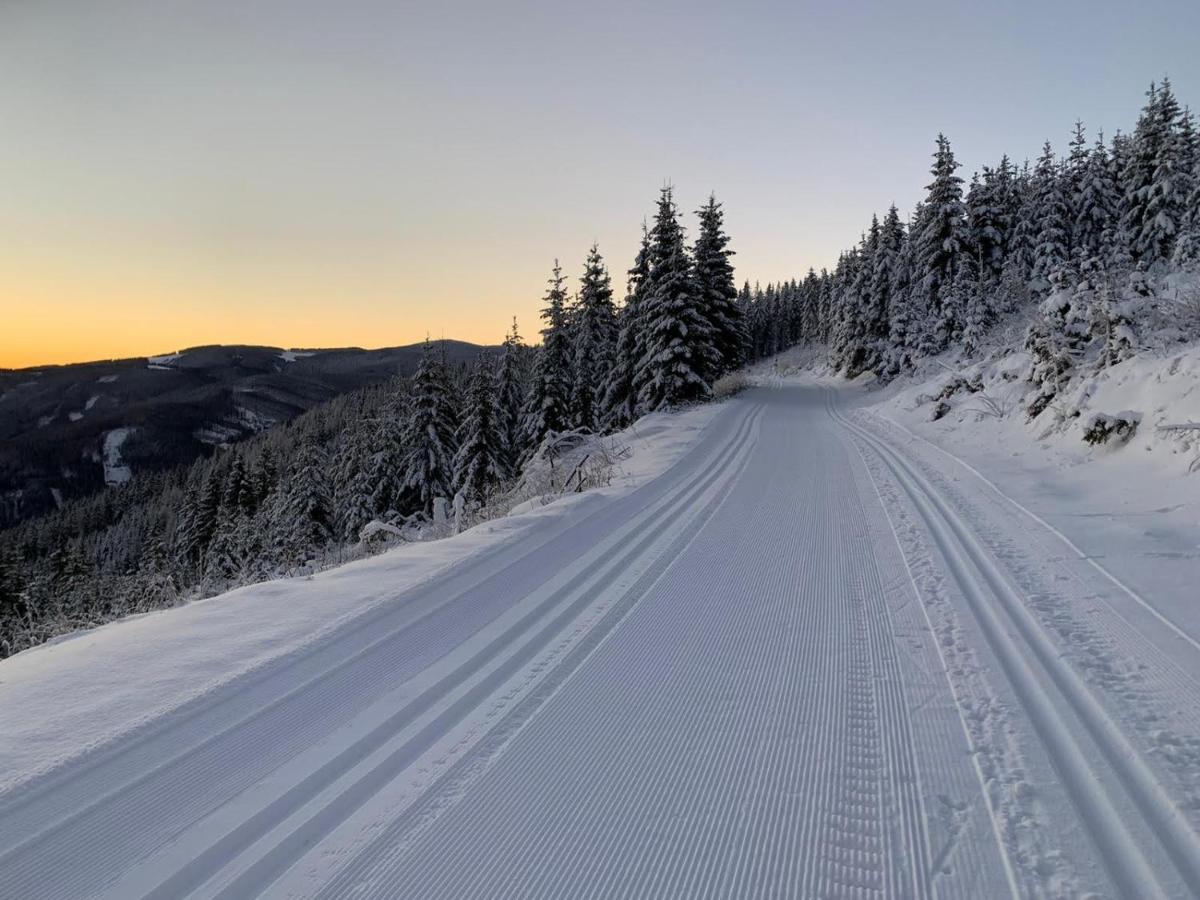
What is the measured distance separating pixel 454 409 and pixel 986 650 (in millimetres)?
27953

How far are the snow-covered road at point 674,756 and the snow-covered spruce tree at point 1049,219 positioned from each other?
36.0 metres

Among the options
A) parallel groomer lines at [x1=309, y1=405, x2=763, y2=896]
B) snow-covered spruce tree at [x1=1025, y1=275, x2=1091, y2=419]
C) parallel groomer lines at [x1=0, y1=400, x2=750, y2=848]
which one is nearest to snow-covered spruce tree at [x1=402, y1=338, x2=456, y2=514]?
snow-covered spruce tree at [x1=1025, y1=275, x2=1091, y2=419]

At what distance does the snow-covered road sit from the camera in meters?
2.24

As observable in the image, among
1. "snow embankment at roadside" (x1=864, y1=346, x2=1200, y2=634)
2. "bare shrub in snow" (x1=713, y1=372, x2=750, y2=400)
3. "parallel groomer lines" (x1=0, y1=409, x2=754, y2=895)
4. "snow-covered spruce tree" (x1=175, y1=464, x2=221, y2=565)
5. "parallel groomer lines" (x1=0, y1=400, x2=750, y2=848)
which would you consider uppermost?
"bare shrub in snow" (x1=713, y1=372, x2=750, y2=400)

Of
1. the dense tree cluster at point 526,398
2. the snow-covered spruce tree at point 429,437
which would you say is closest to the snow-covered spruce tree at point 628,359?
the dense tree cluster at point 526,398

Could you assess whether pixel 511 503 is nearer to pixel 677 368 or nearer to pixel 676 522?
pixel 676 522

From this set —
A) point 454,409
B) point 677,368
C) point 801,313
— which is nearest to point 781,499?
point 677,368

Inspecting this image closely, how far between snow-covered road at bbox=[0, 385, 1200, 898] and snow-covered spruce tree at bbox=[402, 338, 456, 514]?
24.0 meters

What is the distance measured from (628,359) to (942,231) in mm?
20786

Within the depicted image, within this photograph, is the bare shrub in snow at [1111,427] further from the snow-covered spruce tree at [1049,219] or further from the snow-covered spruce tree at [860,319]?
the snow-covered spruce tree at [860,319]

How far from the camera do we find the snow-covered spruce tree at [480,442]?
2803 cm

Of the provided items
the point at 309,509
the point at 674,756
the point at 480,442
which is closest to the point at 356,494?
the point at 309,509

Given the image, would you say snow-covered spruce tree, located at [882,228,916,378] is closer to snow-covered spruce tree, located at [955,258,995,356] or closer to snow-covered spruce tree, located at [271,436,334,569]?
snow-covered spruce tree, located at [955,258,995,356]

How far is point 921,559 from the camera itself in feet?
19.0
